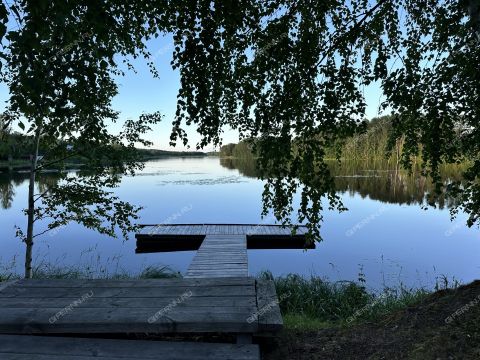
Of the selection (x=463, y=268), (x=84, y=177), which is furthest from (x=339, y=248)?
(x=84, y=177)

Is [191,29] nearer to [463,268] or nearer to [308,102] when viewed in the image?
[308,102]

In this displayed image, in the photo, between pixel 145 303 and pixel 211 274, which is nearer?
pixel 145 303

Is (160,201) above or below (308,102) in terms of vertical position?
below

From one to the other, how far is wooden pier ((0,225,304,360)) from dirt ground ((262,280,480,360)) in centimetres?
60

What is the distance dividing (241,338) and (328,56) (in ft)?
11.6

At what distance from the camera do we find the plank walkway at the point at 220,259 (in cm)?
1001

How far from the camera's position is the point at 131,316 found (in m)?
3.19

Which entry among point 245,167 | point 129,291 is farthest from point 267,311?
point 245,167

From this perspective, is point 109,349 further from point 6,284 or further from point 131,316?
point 6,284

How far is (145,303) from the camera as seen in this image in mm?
3504

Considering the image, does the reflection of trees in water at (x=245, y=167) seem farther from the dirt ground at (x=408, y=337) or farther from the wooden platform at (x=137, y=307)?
the wooden platform at (x=137, y=307)

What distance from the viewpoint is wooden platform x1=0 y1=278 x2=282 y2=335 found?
3.09m

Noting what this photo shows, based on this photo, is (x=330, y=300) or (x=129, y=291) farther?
(x=330, y=300)

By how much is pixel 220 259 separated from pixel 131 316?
8421mm
